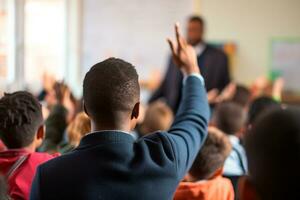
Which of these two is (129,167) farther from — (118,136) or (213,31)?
(213,31)

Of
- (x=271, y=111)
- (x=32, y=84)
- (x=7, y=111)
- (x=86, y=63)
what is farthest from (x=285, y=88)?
(x=271, y=111)

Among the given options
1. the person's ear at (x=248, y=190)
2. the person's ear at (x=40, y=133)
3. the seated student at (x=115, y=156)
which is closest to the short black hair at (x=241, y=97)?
the person's ear at (x=40, y=133)

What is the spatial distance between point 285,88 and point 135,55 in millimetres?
1563

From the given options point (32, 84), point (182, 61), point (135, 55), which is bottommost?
point (32, 84)

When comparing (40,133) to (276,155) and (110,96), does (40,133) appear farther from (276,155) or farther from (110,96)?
(276,155)

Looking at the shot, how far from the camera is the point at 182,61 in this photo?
5.42ft

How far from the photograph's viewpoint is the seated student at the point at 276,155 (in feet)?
2.41

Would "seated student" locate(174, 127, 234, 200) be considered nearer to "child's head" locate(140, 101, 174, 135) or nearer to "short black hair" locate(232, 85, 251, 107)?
"child's head" locate(140, 101, 174, 135)

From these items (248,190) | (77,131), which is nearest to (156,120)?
(77,131)

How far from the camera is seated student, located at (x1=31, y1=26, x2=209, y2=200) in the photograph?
1153 millimetres

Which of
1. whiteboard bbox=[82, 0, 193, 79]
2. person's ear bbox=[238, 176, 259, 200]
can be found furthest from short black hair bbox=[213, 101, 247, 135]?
whiteboard bbox=[82, 0, 193, 79]

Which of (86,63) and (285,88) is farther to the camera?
(86,63)

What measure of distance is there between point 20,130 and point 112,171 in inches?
21.6

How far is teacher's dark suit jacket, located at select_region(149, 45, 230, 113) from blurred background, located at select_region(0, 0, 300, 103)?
83cm
